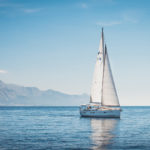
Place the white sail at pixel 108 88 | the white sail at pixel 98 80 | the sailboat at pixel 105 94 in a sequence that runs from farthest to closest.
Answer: the white sail at pixel 98 80 < the white sail at pixel 108 88 < the sailboat at pixel 105 94

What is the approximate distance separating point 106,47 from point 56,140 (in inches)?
1589

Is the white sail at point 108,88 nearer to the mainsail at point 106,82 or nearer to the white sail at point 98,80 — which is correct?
the mainsail at point 106,82

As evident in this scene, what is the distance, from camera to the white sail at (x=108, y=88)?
73125 mm

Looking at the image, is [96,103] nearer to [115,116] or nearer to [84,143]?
[115,116]

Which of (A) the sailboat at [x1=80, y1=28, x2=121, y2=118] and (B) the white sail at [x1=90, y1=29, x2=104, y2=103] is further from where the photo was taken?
(B) the white sail at [x1=90, y1=29, x2=104, y2=103]

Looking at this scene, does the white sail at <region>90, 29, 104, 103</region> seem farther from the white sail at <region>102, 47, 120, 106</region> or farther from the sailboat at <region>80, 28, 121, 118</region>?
the white sail at <region>102, 47, 120, 106</region>

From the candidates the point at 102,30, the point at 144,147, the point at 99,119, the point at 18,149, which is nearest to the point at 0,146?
the point at 18,149

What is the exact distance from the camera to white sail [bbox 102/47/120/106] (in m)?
73.1

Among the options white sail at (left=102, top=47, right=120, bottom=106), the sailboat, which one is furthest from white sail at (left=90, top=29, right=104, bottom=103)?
white sail at (left=102, top=47, right=120, bottom=106)

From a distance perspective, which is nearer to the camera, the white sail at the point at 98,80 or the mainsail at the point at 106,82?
the mainsail at the point at 106,82

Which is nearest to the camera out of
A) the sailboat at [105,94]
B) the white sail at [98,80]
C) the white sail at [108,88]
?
the sailboat at [105,94]

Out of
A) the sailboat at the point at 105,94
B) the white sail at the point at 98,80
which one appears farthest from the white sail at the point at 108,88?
the white sail at the point at 98,80

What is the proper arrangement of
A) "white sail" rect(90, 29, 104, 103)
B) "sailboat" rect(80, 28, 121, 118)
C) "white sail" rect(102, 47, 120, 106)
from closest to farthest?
"sailboat" rect(80, 28, 121, 118) → "white sail" rect(102, 47, 120, 106) → "white sail" rect(90, 29, 104, 103)

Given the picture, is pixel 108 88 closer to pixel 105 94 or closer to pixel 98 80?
pixel 105 94
